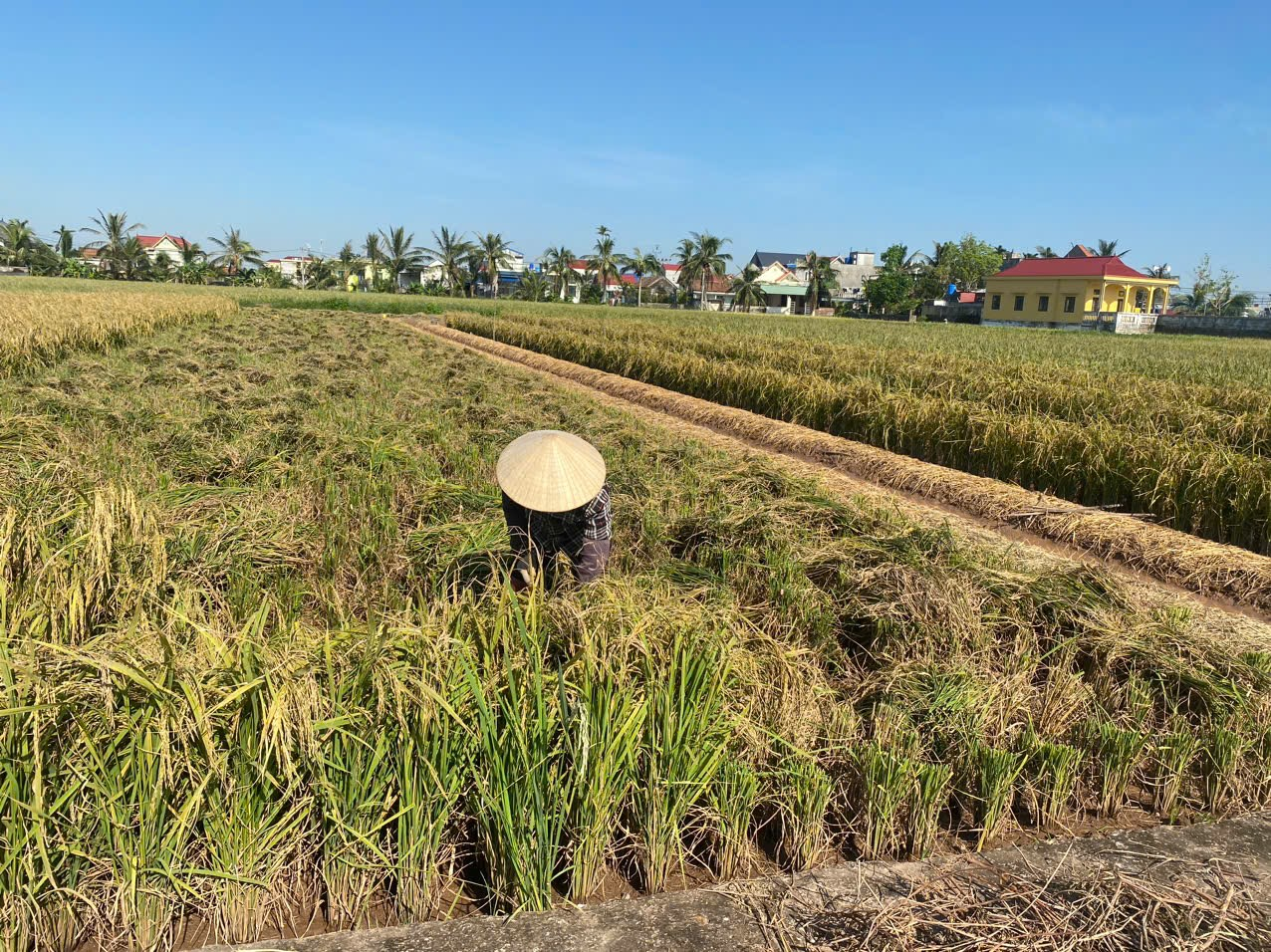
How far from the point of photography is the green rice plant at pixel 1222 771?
108 inches

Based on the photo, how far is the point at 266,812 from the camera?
6.79ft

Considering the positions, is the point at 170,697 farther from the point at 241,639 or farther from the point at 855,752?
the point at 855,752

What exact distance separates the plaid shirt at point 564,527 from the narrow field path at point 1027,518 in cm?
342

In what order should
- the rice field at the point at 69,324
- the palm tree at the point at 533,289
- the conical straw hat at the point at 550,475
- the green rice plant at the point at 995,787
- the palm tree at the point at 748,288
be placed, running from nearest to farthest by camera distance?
the green rice plant at the point at 995,787
the conical straw hat at the point at 550,475
the rice field at the point at 69,324
the palm tree at the point at 533,289
the palm tree at the point at 748,288

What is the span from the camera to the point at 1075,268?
49.4 meters

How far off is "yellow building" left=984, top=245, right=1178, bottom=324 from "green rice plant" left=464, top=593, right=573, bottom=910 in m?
51.3

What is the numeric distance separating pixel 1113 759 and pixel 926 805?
802mm

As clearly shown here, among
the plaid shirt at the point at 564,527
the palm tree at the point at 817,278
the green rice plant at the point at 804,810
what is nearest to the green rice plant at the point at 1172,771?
the green rice plant at the point at 804,810

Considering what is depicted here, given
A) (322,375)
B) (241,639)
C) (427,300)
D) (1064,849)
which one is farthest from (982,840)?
(427,300)

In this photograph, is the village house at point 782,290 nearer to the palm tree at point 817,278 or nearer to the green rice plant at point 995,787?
the palm tree at point 817,278

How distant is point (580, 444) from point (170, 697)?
1684mm

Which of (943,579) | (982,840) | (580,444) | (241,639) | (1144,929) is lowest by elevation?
(982,840)

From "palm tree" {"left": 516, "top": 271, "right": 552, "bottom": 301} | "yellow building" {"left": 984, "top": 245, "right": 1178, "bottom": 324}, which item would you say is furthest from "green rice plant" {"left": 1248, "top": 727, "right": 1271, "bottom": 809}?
"palm tree" {"left": 516, "top": 271, "right": 552, "bottom": 301}

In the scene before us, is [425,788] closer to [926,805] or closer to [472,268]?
[926,805]
